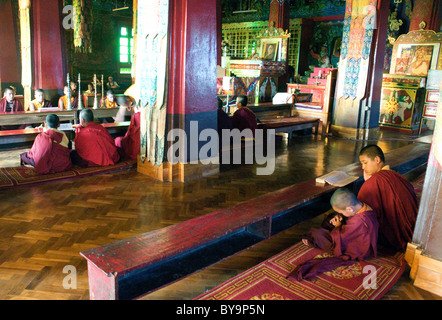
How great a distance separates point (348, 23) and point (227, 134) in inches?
178

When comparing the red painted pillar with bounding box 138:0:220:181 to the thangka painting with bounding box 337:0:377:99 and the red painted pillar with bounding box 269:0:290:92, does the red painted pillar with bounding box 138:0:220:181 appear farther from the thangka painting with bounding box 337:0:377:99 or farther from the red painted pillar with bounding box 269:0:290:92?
the red painted pillar with bounding box 269:0:290:92

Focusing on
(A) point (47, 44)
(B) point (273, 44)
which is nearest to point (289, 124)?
(A) point (47, 44)

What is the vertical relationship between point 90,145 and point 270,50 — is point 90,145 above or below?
below

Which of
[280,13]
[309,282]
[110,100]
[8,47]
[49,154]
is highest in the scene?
[280,13]

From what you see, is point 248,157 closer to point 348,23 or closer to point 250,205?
point 250,205

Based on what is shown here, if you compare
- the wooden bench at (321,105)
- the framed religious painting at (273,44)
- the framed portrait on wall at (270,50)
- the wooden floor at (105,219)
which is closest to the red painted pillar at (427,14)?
the wooden bench at (321,105)

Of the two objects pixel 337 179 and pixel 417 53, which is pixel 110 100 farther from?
pixel 417 53

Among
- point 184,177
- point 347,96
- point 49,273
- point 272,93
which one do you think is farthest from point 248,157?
point 272,93

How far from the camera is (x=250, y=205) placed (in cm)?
336

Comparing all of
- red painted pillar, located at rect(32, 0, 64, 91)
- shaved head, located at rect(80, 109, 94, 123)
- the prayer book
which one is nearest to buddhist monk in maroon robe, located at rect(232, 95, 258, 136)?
shaved head, located at rect(80, 109, 94, 123)

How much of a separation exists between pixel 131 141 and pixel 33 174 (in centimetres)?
159

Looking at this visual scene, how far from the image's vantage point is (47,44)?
28.6ft

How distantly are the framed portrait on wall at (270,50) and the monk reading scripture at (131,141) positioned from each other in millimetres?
8304

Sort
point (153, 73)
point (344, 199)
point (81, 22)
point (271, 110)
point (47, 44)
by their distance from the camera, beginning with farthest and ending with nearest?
point (271, 110)
point (47, 44)
point (81, 22)
point (153, 73)
point (344, 199)
